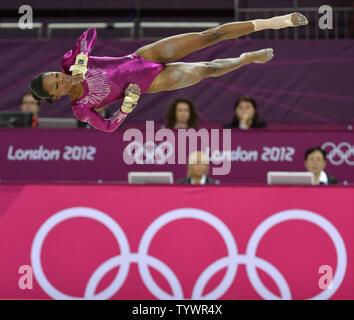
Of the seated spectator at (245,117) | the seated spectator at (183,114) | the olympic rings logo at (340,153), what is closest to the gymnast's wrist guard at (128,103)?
the seated spectator at (183,114)

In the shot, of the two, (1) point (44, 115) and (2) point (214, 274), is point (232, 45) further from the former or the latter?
(2) point (214, 274)

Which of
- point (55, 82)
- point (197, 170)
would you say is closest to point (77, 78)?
point (55, 82)

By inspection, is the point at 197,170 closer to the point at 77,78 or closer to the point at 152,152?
the point at 152,152

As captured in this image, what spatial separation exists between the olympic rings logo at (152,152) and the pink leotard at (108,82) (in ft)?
11.2

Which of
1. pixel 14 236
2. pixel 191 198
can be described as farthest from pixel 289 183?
pixel 14 236

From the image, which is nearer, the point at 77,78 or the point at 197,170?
the point at 77,78

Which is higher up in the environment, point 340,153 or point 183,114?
point 183,114

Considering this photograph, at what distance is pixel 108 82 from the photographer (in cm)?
451

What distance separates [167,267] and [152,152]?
1.96 metres

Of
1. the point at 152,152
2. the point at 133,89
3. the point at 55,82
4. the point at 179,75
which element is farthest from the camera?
the point at 152,152

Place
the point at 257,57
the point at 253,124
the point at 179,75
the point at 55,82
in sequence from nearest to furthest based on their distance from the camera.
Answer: the point at 55,82
the point at 179,75
the point at 257,57
the point at 253,124

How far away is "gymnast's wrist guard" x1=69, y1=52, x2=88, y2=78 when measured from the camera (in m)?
4.18

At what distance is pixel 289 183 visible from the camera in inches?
270

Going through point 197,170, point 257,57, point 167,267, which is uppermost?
point 257,57
